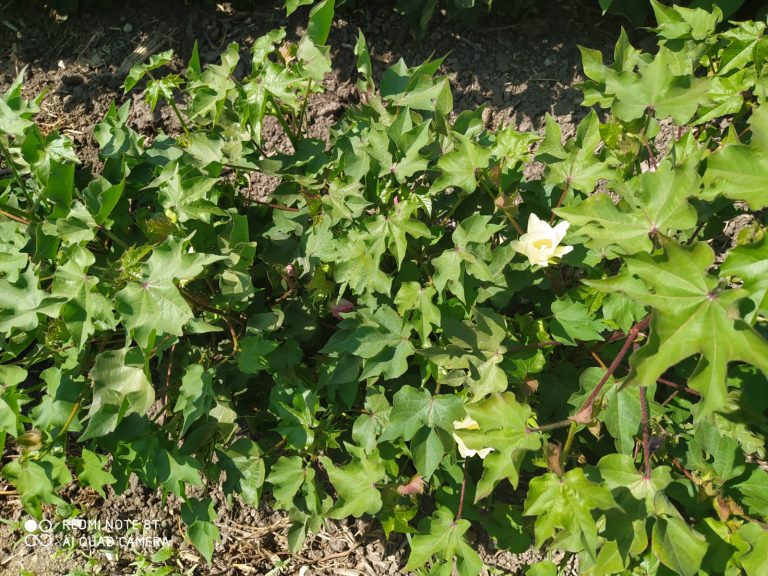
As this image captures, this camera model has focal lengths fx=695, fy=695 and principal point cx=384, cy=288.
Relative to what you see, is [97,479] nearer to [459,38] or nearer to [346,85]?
[346,85]

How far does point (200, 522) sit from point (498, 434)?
116 centimetres

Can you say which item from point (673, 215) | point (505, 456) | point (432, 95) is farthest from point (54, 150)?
point (673, 215)

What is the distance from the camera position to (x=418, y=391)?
2018mm

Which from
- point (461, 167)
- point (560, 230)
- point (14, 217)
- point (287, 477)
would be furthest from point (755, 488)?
point (14, 217)

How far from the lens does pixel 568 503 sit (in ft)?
5.41

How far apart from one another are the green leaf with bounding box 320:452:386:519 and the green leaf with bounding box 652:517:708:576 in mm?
766

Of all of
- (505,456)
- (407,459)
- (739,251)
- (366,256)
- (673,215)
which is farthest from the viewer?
(407,459)

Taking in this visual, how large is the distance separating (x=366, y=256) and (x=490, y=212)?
1.61 ft

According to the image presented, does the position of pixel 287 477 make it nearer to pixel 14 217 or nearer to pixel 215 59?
pixel 14 217

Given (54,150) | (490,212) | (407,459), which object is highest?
(54,150)

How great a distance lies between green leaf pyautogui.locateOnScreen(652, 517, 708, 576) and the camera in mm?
1659

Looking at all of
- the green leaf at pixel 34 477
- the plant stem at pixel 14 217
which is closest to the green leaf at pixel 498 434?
the green leaf at pixel 34 477

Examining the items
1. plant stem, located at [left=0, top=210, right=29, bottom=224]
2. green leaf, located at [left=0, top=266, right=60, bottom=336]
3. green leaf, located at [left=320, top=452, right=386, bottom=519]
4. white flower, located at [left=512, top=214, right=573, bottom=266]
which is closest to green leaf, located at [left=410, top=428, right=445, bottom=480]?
green leaf, located at [left=320, top=452, right=386, bottom=519]

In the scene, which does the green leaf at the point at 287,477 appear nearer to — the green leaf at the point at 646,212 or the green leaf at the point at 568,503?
the green leaf at the point at 568,503
